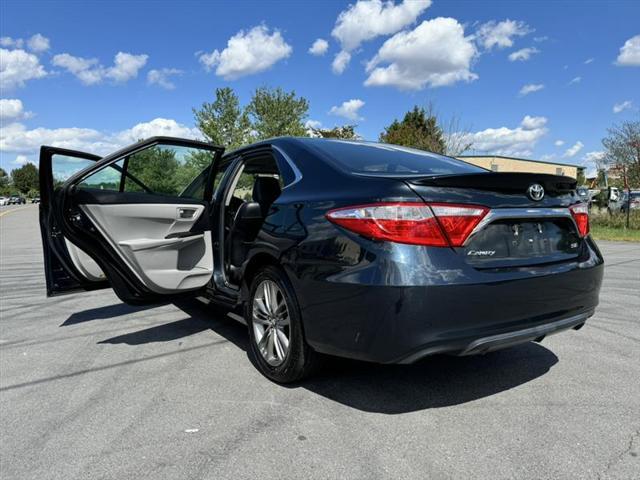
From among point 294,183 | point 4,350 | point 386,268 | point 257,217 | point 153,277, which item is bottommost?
point 4,350

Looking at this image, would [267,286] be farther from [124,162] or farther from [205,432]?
[124,162]

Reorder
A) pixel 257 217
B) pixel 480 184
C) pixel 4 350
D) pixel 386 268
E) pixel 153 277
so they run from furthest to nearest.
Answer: pixel 4 350 → pixel 153 277 → pixel 257 217 → pixel 480 184 → pixel 386 268

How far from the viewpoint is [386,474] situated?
Result: 222 cm

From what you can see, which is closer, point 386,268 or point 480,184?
point 386,268

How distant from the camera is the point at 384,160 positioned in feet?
11.0

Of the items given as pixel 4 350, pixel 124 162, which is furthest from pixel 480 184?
pixel 4 350

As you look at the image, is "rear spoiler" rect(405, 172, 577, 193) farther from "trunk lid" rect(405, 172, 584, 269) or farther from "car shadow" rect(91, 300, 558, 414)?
"car shadow" rect(91, 300, 558, 414)

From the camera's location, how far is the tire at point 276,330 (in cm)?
304

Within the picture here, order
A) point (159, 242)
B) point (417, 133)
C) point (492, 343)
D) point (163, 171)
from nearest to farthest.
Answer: point (492, 343)
point (159, 242)
point (163, 171)
point (417, 133)

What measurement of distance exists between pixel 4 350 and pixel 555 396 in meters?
4.36

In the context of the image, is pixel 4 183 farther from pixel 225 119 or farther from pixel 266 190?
pixel 266 190

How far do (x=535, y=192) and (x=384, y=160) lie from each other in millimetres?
991

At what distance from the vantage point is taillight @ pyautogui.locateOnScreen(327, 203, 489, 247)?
246cm

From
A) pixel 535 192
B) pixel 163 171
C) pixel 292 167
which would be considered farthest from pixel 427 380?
pixel 163 171
